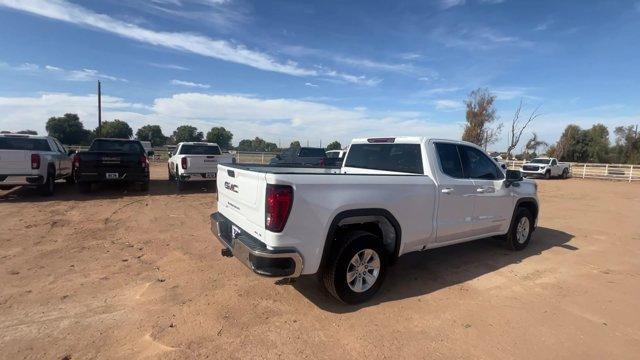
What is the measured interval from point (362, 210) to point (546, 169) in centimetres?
2842

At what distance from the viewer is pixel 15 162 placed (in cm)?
930

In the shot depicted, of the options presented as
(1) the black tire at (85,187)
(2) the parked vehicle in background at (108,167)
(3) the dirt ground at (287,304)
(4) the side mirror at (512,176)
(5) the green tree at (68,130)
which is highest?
(5) the green tree at (68,130)

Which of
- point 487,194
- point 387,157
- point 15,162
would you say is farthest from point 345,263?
point 15,162

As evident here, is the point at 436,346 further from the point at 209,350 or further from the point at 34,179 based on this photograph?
the point at 34,179

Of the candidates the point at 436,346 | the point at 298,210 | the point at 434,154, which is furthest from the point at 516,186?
the point at 298,210

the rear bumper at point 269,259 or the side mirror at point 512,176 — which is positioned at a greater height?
the side mirror at point 512,176

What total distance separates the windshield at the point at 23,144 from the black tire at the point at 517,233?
12644mm

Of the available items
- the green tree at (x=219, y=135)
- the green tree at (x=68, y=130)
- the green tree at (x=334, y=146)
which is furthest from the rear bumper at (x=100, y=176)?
the green tree at (x=219, y=135)

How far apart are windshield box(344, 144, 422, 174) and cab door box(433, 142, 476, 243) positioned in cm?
29

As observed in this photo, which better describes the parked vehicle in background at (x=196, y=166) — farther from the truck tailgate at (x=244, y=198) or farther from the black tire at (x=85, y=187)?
the truck tailgate at (x=244, y=198)

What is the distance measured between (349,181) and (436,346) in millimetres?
1707

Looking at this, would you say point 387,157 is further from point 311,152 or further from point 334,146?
point 334,146

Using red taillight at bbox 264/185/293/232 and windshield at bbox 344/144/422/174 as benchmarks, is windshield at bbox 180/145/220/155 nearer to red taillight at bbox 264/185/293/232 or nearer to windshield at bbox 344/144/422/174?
windshield at bbox 344/144/422/174

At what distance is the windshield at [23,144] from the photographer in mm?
10374
